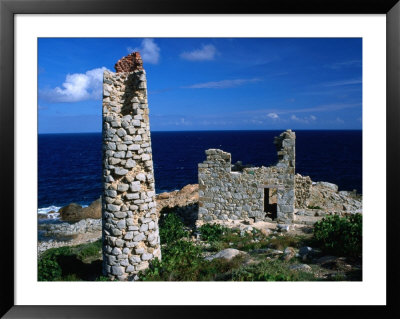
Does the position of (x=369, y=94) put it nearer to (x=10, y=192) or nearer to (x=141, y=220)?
(x=141, y=220)

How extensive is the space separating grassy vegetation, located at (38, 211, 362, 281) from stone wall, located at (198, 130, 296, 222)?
2280 mm

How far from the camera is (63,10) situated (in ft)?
17.5

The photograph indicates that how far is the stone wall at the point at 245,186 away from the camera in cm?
1480

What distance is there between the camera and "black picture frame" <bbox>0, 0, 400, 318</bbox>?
529 cm

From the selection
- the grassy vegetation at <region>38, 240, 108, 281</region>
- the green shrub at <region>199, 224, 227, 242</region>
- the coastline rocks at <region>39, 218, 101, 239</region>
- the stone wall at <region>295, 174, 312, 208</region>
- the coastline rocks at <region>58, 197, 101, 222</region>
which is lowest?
the coastline rocks at <region>39, 218, 101, 239</region>

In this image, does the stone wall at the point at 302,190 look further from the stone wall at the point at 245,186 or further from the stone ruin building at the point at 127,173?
the stone ruin building at the point at 127,173

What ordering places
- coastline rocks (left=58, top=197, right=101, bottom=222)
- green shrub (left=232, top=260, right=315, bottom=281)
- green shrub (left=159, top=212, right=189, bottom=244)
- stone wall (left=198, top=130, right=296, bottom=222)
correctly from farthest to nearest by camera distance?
coastline rocks (left=58, top=197, right=101, bottom=222) → stone wall (left=198, top=130, right=296, bottom=222) → green shrub (left=159, top=212, right=189, bottom=244) → green shrub (left=232, top=260, right=315, bottom=281)

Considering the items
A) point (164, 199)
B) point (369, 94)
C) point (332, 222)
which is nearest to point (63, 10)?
point (369, 94)

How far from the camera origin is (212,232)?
1310cm

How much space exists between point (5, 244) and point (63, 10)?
421 cm

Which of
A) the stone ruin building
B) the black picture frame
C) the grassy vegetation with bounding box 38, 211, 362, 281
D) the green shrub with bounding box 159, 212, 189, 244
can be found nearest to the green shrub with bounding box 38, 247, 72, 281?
the grassy vegetation with bounding box 38, 211, 362, 281

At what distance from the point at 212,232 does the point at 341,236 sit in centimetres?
567

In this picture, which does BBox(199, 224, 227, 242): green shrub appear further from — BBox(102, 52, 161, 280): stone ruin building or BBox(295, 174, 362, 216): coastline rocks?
BBox(295, 174, 362, 216): coastline rocks

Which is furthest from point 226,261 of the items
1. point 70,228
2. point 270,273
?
point 70,228
